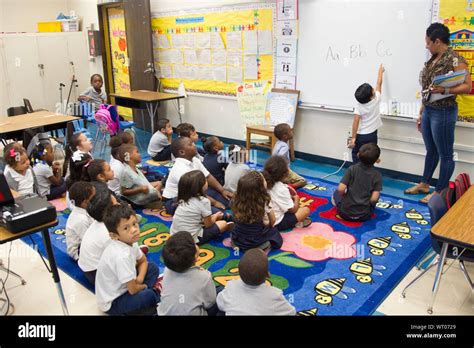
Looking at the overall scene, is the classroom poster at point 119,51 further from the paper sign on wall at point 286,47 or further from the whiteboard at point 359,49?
the whiteboard at point 359,49

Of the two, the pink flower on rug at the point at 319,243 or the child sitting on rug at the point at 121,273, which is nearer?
the child sitting on rug at the point at 121,273

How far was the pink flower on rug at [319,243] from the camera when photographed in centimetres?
300

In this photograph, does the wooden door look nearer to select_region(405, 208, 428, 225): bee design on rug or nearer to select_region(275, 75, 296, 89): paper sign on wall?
select_region(275, 75, 296, 89): paper sign on wall

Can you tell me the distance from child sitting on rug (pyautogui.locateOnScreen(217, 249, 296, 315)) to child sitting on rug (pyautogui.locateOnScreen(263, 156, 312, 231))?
1.35m

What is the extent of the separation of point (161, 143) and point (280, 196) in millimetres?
2397

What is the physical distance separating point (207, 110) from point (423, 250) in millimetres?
4171

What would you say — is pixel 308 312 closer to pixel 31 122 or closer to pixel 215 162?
pixel 215 162

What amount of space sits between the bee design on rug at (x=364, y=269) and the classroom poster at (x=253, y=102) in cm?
297

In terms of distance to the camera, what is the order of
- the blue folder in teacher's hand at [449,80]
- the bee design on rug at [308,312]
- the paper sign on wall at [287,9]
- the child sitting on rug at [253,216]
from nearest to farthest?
→ the bee design on rug at [308,312], the child sitting on rug at [253,216], the blue folder in teacher's hand at [449,80], the paper sign on wall at [287,9]

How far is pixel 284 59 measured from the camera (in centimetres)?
518

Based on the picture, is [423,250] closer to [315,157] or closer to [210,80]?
[315,157]

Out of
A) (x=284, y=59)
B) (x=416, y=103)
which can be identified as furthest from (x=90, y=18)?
(x=416, y=103)

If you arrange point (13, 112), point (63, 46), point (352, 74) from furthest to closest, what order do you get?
1. point (63, 46)
2. point (13, 112)
3. point (352, 74)

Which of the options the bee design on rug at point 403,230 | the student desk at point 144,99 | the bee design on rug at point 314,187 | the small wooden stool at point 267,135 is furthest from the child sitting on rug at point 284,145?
the student desk at point 144,99
